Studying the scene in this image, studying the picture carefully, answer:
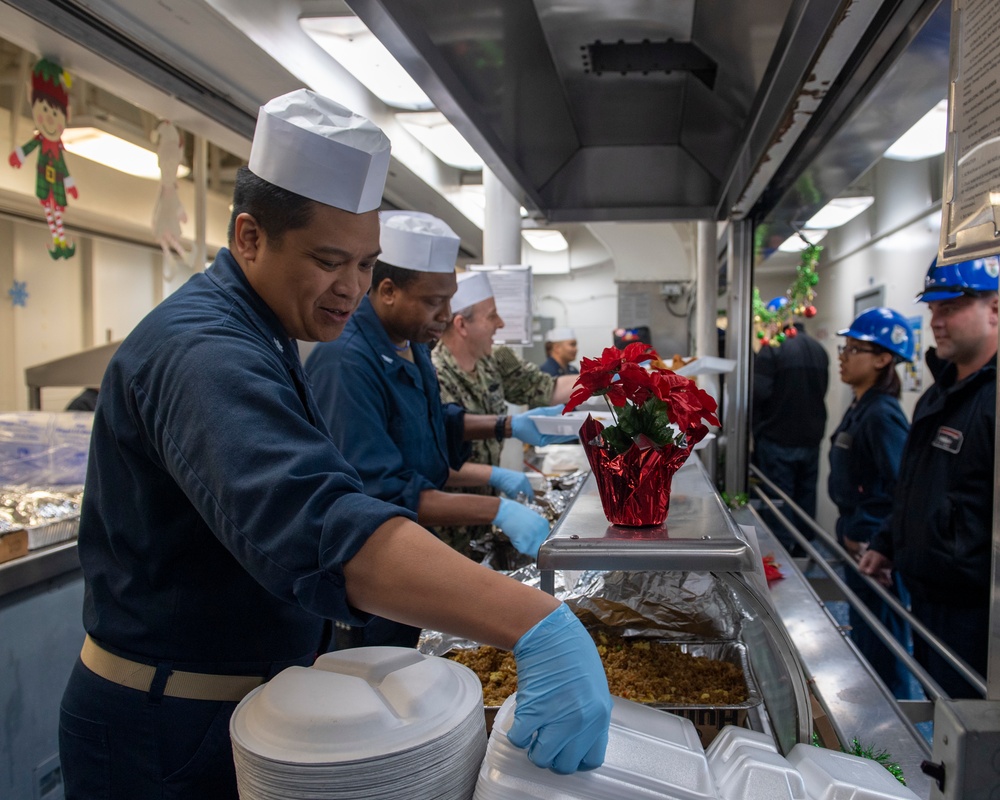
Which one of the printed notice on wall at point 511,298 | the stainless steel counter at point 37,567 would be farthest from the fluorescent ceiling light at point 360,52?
the stainless steel counter at point 37,567

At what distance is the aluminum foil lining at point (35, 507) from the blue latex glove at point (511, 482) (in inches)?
55.4

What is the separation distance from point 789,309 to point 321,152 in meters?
5.13

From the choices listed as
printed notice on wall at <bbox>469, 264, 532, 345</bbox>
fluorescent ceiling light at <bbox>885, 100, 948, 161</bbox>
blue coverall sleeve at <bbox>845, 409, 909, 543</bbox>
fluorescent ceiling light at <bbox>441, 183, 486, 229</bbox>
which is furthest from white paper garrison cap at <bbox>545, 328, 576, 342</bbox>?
blue coverall sleeve at <bbox>845, 409, 909, 543</bbox>

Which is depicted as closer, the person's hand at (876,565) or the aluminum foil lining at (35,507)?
the aluminum foil lining at (35,507)

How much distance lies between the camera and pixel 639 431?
1.29 m

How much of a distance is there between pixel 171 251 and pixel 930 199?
4.54 metres

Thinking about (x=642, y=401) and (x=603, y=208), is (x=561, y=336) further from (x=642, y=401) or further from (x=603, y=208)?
(x=642, y=401)

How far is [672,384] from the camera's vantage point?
129cm

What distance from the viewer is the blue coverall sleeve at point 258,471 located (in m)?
0.81

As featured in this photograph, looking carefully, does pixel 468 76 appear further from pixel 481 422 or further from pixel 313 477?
pixel 481 422

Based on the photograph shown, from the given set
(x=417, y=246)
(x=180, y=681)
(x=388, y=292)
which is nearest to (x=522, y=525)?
(x=388, y=292)

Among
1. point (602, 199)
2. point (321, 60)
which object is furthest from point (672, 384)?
point (321, 60)

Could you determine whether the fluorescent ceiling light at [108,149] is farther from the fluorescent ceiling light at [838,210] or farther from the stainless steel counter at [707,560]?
the fluorescent ceiling light at [838,210]

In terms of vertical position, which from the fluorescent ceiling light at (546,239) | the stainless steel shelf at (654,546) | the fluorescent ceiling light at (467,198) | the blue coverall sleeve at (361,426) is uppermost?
the fluorescent ceiling light at (546,239)
